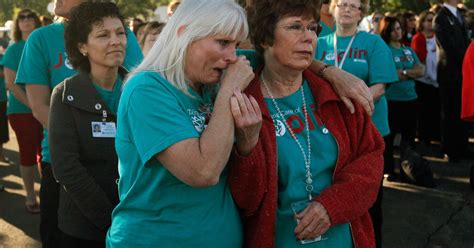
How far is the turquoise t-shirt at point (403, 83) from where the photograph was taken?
7.42 metres

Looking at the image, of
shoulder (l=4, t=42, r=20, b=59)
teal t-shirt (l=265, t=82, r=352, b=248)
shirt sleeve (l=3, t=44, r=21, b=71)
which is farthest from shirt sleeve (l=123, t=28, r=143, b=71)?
shoulder (l=4, t=42, r=20, b=59)

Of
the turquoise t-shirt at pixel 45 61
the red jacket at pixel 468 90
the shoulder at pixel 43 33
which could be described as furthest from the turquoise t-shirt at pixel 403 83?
the shoulder at pixel 43 33

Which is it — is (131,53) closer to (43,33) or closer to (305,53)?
(43,33)

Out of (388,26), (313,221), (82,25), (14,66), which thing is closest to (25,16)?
(14,66)

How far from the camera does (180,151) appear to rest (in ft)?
6.20

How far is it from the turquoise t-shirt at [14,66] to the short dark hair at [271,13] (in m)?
4.12

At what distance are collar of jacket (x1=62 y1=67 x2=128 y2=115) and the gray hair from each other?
0.81m

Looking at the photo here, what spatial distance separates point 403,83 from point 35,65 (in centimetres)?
518

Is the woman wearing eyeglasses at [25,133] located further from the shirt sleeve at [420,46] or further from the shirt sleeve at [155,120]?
the shirt sleeve at [420,46]

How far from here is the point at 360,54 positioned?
4156mm

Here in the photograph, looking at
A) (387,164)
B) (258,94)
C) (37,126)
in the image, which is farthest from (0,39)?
(258,94)

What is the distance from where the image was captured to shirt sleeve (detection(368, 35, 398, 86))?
4082mm

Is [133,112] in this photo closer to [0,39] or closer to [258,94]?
[258,94]

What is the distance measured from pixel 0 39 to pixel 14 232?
7.45m
